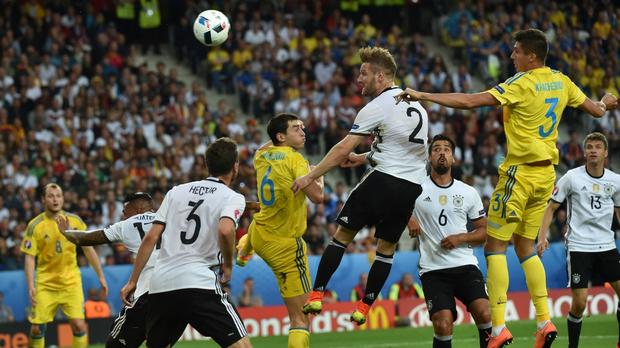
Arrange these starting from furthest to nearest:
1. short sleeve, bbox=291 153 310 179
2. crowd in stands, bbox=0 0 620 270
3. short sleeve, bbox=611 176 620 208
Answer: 1. crowd in stands, bbox=0 0 620 270
2. short sleeve, bbox=611 176 620 208
3. short sleeve, bbox=291 153 310 179

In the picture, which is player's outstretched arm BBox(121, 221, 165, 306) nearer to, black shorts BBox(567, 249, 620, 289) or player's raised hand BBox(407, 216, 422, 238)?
player's raised hand BBox(407, 216, 422, 238)

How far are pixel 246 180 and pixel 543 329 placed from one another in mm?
13986

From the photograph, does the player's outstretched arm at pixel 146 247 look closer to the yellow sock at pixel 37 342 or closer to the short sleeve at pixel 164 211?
the short sleeve at pixel 164 211

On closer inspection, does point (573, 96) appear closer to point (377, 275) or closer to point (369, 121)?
point (369, 121)

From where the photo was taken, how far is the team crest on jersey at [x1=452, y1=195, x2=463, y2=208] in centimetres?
1157

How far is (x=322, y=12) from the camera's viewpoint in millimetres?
30047

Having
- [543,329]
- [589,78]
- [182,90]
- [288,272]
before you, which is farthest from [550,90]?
[589,78]

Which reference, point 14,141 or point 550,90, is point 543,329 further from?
point 14,141

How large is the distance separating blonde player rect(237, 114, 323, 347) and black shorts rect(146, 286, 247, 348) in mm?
2235

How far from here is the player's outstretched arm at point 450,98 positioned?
9.70m

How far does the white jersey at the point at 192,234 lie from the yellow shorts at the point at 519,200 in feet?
8.81

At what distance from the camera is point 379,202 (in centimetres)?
1056

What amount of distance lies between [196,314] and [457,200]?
11.5 feet

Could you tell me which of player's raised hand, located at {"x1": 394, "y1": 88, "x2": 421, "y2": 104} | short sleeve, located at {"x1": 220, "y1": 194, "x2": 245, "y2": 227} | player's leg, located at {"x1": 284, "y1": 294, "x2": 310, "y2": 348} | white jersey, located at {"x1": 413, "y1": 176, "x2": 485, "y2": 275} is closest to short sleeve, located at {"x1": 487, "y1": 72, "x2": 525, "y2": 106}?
player's raised hand, located at {"x1": 394, "y1": 88, "x2": 421, "y2": 104}
